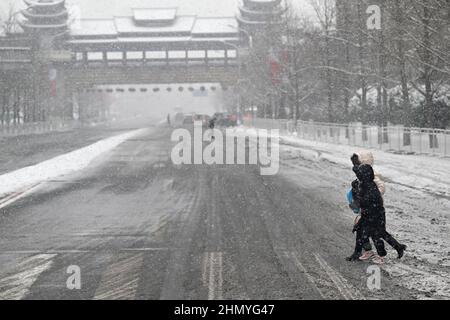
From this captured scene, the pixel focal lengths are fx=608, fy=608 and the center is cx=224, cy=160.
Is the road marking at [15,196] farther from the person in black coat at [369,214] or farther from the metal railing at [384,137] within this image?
the metal railing at [384,137]

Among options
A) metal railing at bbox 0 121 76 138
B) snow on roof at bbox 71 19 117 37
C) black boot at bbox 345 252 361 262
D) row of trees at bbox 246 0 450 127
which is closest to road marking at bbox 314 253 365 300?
black boot at bbox 345 252 361 262

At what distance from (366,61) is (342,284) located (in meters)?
27.7

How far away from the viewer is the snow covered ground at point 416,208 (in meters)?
6.58

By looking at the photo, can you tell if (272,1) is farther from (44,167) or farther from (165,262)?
(165,262)

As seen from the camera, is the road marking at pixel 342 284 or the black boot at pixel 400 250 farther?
the black boot at pixel 400 250

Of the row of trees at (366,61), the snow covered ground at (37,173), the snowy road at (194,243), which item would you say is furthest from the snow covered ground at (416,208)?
the snow covered ground at (37,173)

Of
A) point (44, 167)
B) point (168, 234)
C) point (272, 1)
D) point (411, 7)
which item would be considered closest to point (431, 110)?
point (411, 7)

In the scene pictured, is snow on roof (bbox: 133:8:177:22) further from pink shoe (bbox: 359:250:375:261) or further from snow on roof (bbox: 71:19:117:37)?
pink shoe (bbox: 359:250:375:261)

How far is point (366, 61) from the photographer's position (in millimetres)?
32344

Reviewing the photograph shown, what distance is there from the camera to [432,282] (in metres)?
6.27

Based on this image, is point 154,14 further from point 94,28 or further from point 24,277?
point 24,277

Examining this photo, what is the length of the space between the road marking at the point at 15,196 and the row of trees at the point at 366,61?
12.4 m

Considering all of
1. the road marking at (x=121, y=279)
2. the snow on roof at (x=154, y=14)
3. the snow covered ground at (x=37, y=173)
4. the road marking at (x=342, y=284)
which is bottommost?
the road marking at (x=342, y=284)

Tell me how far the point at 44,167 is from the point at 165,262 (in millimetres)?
13502
